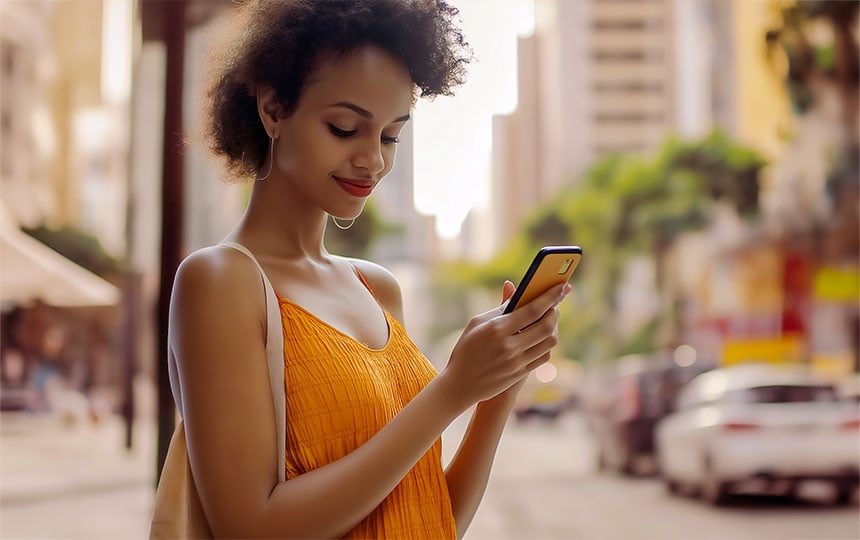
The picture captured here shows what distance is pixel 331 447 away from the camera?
120 centimetres

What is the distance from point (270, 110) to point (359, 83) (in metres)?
0.12

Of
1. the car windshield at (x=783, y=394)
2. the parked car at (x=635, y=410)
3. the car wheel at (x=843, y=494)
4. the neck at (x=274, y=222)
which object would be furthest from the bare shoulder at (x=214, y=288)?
the parked car at (x=635, y=410)

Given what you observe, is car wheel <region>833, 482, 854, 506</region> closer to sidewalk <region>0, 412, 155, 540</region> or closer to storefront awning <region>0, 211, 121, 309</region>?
sidewalk <region>0, 412, 155, 540</region>

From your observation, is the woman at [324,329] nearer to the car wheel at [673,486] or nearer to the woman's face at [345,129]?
the woman's face at [345,129]

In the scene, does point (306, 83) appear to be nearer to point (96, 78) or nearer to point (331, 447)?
point (331, 447)

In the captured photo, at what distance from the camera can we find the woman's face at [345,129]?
125cm

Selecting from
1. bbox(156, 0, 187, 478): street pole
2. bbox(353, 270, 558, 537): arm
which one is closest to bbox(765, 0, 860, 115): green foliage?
bbox(156, 0, 187, 478): street pole

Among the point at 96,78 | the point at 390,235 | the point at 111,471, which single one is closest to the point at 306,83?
the point at 111,471

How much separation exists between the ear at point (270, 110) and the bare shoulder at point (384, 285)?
0.27 m

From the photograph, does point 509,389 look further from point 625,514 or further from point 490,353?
point 625,514

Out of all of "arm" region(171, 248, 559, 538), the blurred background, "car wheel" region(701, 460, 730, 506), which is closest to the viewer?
"arm" region(171, 248, 559, 538)

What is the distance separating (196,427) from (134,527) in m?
Result: 6.40

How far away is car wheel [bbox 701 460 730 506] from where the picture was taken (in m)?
8.78

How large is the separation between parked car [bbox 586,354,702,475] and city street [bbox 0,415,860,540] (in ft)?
0.88
